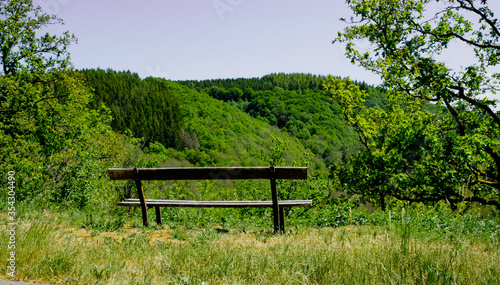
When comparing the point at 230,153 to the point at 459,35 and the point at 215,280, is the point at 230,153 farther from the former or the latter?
the point at 215,280

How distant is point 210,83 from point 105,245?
138 meters

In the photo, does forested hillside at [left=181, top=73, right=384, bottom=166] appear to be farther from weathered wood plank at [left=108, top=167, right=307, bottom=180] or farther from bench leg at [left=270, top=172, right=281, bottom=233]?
weathered wood plank at [left=108, top=167, right=307, bottom=180]

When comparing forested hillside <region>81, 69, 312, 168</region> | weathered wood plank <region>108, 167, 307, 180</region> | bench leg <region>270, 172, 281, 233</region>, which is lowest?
bench leg <region>270, 172, 281, 233</region>

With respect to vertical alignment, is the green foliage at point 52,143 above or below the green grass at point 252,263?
above

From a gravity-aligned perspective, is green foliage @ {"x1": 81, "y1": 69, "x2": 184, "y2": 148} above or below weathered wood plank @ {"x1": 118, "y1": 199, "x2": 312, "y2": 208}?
above

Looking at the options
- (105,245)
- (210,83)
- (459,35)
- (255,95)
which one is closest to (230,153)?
(255,95)

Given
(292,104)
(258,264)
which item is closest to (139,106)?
(292,104)

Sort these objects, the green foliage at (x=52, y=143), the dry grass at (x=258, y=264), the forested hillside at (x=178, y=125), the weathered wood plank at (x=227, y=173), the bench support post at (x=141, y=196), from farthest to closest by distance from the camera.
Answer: the forested hillside at (x=178, y=125) < the green foliage at (x=52, y=143) < the bench support post at (x=141, y=196) < the weathered wood plank at (x=227, y=173) < the dry grass at (x=258, y=264)

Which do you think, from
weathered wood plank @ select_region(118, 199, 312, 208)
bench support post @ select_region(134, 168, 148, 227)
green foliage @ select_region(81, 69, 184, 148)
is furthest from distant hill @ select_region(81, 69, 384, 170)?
bench support post @ select_region(134, 168, 148, 227)

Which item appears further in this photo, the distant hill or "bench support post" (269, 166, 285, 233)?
the distant hill

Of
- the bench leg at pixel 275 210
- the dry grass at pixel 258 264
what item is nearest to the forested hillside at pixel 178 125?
the bench leg at pixel 275 210

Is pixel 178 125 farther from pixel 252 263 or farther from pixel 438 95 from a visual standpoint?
pixel 252 263

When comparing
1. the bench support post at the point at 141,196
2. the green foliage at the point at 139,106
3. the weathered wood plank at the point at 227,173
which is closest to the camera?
the weathered wood plank at the point at 227,173

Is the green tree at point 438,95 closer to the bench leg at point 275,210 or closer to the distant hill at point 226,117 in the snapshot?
the bench leg at point 275,210
